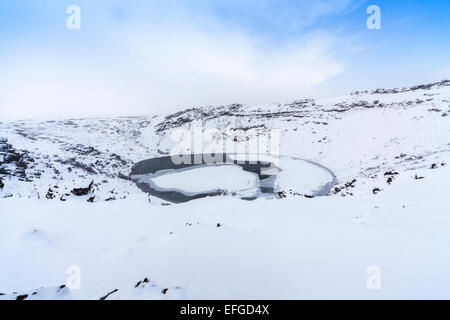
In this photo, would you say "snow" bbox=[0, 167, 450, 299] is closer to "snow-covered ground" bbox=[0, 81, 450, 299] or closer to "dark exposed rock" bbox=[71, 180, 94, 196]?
"snow-covered ground" bbox=[0, 81, 450, 299]

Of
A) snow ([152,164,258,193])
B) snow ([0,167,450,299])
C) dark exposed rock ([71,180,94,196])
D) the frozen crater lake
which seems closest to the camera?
snow ([0,167,450,299])

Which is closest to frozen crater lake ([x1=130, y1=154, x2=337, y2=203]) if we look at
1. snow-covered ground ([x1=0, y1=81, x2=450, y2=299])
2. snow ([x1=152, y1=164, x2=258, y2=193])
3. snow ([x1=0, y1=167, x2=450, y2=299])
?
snow ([x1=152, y1=164, x2=258, y2=193])

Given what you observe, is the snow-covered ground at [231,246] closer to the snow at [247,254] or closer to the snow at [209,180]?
the snow at [247,254]

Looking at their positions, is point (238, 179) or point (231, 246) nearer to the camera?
point (231, 246)

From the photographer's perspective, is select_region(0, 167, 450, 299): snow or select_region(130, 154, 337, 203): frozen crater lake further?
select_region(130, 154, 337, 203): frozen crater lake

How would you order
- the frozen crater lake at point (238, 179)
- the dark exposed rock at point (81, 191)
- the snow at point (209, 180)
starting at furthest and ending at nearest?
1. the snow at point (209, 180)
2. the frozen crater lake at point (238, 179)
3. the dark exposed rock at point (81, 191)

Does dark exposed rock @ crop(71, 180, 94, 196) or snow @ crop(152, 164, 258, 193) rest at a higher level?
dark exposed rock @ crop(71, 180, 94, 196)

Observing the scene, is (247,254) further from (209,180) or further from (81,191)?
(209,180)

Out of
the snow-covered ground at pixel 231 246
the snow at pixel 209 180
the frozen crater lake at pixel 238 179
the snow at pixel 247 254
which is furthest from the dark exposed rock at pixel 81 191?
the snow at pixel 209 180

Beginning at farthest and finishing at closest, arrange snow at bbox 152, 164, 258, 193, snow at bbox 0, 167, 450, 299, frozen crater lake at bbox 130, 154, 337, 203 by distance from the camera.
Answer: snow at bbox 152, 164, 258, 193 → frozen crater lake at bbox 130, 154, 337, 203 → snow at bbox 0, 167, 450, 299

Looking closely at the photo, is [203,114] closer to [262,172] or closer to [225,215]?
[262,172]

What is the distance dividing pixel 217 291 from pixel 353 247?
10.4 ft

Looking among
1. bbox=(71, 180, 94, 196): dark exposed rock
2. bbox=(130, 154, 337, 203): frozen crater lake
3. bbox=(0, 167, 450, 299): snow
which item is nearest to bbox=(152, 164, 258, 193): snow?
bbox=(130, 154, 337, 203): frozen crater lake

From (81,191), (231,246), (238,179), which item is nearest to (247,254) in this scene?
(231,246)
